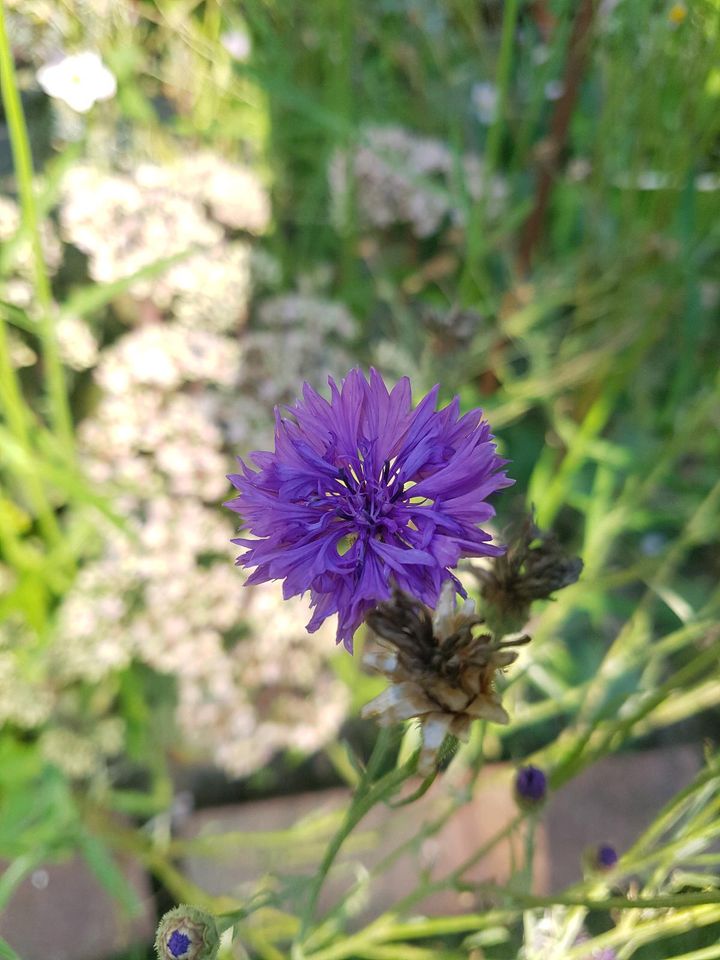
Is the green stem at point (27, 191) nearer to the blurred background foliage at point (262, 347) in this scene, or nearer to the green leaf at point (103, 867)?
the blurred background foliage at point (262, 347)

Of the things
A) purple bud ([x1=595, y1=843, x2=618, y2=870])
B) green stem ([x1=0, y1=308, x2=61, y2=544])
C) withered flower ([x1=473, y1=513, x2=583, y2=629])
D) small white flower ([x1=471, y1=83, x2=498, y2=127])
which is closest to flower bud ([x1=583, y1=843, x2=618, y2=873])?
purple bud ([x1=595, y1=843, x2=618, y2=870])

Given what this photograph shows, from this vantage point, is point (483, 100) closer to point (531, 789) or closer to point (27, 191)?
point (27, 191)

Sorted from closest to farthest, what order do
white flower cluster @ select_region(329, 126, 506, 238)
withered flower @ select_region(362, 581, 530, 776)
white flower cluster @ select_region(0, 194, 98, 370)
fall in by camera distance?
1. withered flower @ select_region(362, 581, 530, 776)
2. white flower cluster @ select_region(0, 194, 98, 370)
3. white flower cluster @ select_region(329, 126, 506, 238)

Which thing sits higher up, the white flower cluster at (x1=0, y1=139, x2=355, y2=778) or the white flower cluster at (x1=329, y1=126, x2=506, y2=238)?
the white flower cluster at (x1=329, y1=126, x2=506, y2=238)

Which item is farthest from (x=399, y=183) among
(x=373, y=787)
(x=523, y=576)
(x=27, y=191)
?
(x=373, y=787)

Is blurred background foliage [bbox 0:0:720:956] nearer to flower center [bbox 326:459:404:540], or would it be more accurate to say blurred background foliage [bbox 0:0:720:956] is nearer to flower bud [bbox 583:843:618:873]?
flower bud [bbox 583:843:618:873]

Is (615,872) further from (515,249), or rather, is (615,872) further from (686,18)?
(515,249)

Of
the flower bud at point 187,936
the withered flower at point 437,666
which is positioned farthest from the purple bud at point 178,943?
the withered flower at point 437,666
